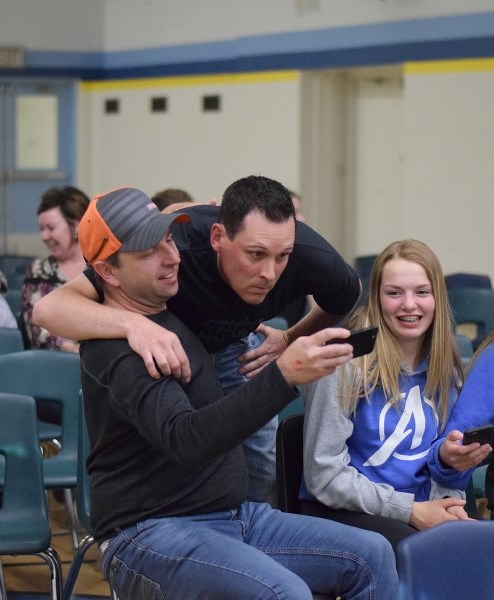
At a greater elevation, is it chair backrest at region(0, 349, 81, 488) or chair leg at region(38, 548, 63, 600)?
chair backrest at region(0, 349, 81, 488)

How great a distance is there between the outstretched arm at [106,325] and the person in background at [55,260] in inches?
93.6

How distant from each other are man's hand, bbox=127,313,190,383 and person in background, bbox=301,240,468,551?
0.68m

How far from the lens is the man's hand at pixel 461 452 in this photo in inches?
116

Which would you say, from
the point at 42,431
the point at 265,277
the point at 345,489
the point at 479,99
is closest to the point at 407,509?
the point at 345,489

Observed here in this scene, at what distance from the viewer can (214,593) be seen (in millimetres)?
2367

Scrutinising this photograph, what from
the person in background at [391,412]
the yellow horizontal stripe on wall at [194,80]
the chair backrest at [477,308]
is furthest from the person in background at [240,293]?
the yellow horizontal stripe on wall at [194,80]

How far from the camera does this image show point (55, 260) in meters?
5.35

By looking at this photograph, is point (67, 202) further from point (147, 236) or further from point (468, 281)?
point (147, 236)

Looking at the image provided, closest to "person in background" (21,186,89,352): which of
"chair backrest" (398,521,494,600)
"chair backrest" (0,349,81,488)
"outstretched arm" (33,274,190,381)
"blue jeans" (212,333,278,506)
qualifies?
"chair backrest" (0,349,81,488)

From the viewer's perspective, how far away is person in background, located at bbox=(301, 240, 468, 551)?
300cm

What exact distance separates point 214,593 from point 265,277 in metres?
0.72

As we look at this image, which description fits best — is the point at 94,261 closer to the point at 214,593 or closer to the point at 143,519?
the point at 143,519

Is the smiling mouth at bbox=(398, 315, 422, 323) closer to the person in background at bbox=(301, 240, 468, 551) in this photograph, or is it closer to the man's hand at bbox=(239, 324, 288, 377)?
the person in background at bbox=(301, 240, 468, 551)

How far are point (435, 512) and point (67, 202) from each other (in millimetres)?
2984
